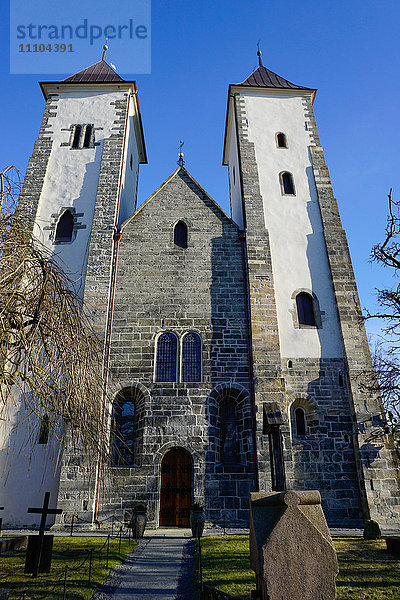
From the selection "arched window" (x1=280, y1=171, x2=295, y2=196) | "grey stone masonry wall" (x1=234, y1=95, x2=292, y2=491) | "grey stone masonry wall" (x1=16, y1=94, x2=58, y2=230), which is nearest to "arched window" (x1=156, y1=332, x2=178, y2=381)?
"grey stone masonry wall" (x1=234, y1=95, x2=292, y2=491)

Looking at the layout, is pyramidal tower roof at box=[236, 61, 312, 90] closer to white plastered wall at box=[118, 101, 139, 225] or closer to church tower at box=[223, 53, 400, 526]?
church tower at box=[223, 53, 400, 526]

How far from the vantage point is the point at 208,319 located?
15.0 meters

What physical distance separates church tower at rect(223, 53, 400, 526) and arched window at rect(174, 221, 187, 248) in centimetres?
243

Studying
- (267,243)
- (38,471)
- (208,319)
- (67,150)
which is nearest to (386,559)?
(208,319)

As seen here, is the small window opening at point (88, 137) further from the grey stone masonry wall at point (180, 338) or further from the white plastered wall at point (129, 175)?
the grey stone masonry wall at point (180, 338)

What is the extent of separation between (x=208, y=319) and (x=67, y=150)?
→ 413 inches

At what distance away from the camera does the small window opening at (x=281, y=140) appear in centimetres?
1958

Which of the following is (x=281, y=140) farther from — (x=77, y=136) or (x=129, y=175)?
(x=77, y=136)

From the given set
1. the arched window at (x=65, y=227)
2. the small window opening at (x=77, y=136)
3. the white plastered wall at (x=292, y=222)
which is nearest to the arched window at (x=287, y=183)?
the white plastered wall at (x=292, y=222)

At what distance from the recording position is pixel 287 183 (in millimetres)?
18609

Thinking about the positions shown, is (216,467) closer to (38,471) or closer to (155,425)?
(155,425)

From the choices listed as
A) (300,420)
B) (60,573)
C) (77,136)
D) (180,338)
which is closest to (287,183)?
(180,338)

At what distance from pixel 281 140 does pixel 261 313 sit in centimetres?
938

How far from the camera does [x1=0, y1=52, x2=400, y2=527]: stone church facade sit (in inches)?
501
